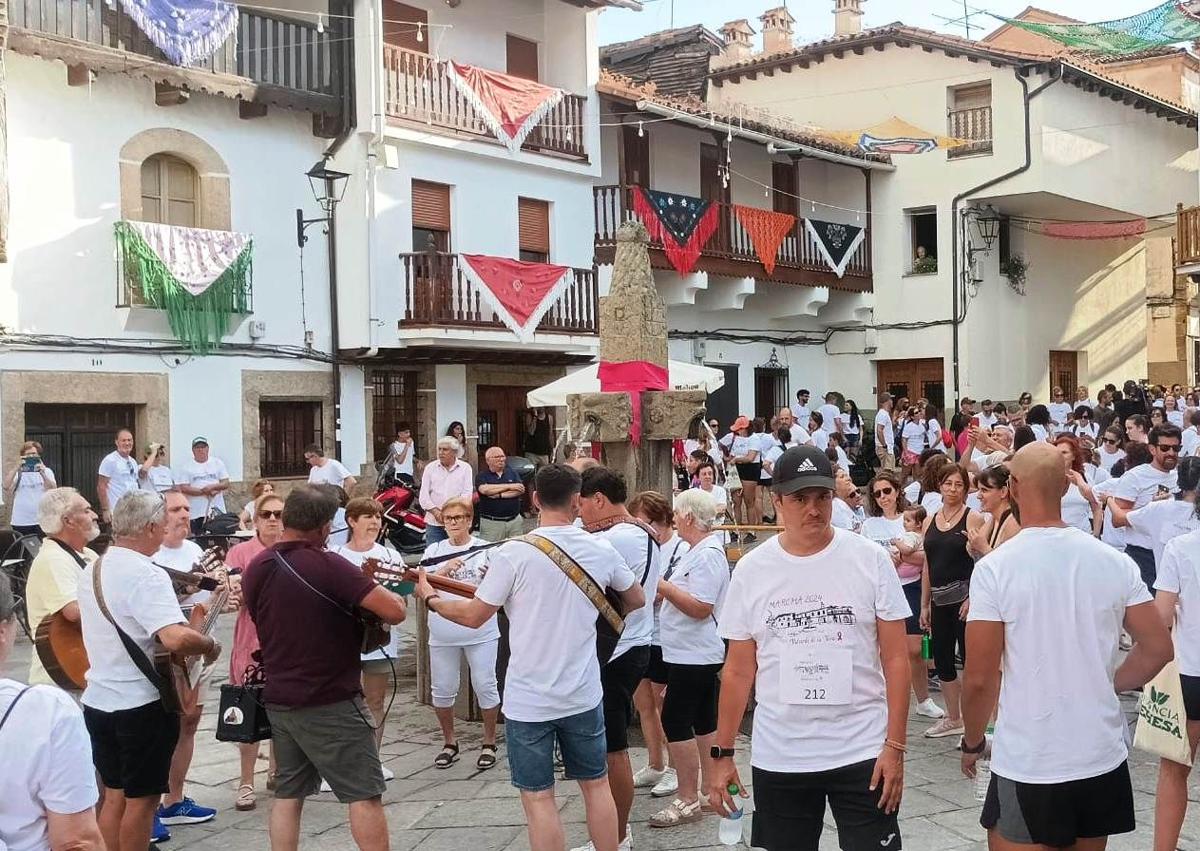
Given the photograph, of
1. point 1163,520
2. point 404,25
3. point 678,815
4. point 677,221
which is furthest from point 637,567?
point 677,221

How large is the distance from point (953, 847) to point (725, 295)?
1851 cm

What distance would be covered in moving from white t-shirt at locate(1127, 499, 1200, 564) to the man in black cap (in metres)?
3.78

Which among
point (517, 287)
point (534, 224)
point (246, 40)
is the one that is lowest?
point (517, 287)

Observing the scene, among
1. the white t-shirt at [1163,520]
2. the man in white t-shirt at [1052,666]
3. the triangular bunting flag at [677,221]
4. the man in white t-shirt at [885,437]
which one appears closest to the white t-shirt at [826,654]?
the man in white t-shirt at [1052,666]

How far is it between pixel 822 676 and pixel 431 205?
1566 centimetres

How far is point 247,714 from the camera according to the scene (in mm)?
5145

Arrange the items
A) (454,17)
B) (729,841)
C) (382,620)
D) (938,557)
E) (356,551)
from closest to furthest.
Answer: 1. (382,620)
2. (729,841)
3. (356,551)
4. (938,557)
5. (454,17)

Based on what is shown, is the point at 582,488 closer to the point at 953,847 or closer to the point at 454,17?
the point at 953,847

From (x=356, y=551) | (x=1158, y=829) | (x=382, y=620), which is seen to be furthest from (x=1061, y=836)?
(x=356, y=551)

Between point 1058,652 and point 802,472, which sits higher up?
point 802,472

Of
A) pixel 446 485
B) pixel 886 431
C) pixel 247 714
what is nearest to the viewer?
pixel 247 714

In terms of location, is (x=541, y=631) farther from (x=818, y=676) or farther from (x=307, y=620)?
(x=818, y=676)

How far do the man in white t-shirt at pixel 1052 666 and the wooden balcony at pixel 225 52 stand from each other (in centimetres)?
1322

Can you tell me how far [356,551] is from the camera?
6.83 metres
